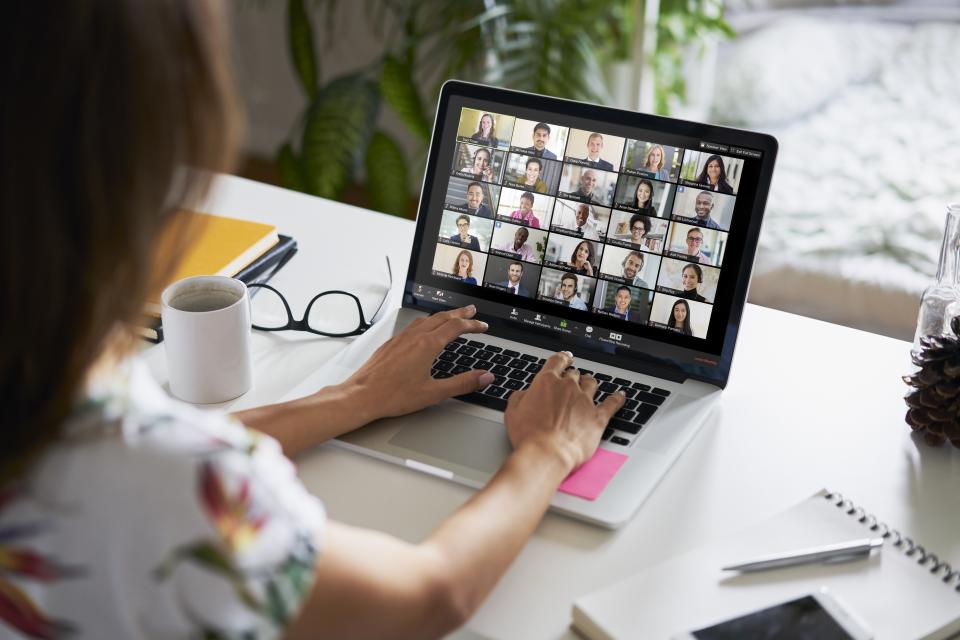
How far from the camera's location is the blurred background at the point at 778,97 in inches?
83.0

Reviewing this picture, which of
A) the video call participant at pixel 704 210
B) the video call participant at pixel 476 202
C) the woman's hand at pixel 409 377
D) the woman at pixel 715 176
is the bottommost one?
the woman's hand at pixel 409 377

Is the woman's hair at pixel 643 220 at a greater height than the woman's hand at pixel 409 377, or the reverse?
the woman's hair at pixel 643 220

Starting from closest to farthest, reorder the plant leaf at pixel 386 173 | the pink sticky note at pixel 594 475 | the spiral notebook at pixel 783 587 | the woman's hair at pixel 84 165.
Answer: the woman's hair at pixel 84 165 → the spiral notebook at pixel 783 587 → the pink sticky note at pixel 594 475 → the plant leaf at pixel 386 173

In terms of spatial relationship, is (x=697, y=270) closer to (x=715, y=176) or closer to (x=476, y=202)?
(x=715, y=176)

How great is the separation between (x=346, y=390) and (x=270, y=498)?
0.42 metres

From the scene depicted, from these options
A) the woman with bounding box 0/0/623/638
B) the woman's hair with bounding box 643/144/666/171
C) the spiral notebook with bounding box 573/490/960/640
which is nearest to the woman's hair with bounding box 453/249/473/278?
the woman's hair with bounding box 643/144/666/171

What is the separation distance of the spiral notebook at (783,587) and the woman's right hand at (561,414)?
150mm

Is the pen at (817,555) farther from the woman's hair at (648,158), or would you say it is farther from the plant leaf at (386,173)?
the plant leaf at (386,173)

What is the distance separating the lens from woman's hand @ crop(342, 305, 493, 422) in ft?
3.15

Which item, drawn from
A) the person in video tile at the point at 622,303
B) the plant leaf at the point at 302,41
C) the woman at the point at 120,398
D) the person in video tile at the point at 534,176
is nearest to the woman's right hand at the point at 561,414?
the person in video tile at the point at 622,303

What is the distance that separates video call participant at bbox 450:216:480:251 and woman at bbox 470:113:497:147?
91 mm

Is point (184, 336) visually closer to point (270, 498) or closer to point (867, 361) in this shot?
point (270, 498)

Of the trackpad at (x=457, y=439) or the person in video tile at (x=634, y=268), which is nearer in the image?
A: the trackpad at (x=457, y=439)

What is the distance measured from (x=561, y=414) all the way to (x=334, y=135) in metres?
1.55
